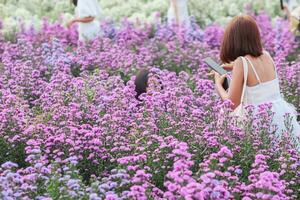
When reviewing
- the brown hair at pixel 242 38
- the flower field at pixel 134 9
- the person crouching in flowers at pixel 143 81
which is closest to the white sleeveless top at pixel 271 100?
the brown hair at pixel 242 38

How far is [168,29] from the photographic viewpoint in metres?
11.3

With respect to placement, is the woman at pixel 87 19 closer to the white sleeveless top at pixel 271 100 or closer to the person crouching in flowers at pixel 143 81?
the person crouching in flowers at pixel 143 81

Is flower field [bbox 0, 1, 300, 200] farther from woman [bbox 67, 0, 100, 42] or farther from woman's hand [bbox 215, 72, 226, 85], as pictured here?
woman [bbox 67, 0, 100, 42]

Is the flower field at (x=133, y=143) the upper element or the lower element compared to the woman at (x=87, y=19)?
lower

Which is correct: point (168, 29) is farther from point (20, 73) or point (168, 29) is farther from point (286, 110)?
point (286, 110)

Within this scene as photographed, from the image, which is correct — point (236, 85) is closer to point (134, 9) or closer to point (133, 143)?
point (133, 143)

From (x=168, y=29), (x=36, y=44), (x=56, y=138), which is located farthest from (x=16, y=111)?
(x=168, y=29)

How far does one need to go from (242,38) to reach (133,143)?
1.17 metres

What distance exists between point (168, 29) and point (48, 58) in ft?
9.11

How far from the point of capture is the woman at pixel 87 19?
35.3 feet

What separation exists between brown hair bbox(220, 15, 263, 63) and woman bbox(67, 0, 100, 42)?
4.75 m

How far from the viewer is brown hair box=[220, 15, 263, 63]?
19.8 feet

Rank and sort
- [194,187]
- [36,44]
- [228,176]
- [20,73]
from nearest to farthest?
1. [194,187]
2. [228,176]
3. [20,73]
4. [36,44]

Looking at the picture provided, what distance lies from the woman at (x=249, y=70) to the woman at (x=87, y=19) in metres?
4.76
